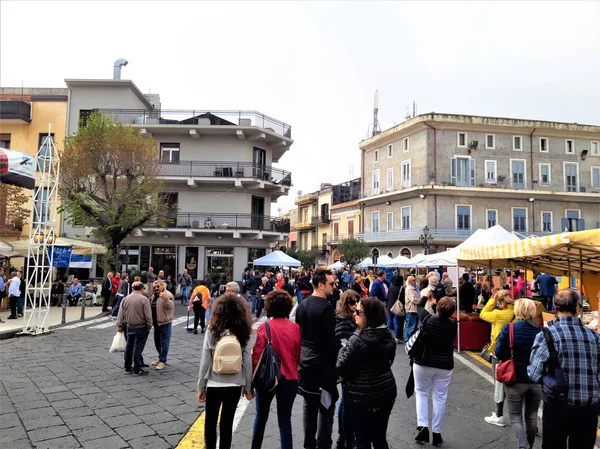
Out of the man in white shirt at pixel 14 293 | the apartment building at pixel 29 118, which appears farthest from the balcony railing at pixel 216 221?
the man in white shirt at pixel 14 293

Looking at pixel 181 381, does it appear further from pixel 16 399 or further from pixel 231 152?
pixel 231 152

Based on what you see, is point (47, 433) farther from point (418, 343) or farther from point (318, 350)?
point (418, 343)

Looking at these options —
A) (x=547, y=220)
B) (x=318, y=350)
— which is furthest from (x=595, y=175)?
(x=318, y=350)

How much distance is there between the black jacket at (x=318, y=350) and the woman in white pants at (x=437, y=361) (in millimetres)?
1141

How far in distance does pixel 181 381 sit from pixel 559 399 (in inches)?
212

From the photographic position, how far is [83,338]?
10.6 meters

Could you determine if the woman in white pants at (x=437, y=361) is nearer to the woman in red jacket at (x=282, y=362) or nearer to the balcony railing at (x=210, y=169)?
the woman in red jacket at (x=282, y=362)

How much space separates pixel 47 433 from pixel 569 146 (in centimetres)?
4257

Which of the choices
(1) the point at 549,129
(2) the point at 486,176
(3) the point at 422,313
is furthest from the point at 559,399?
(1) the point at 549,129

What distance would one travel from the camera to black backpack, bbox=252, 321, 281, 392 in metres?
3.72

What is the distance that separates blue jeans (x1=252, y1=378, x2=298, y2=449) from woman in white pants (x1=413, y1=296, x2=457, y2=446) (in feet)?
4.99

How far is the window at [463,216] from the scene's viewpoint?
34.9 m

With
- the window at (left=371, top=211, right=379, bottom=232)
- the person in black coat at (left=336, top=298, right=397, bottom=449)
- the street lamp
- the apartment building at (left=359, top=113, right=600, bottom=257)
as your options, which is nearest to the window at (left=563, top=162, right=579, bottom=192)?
the apartment building at (left=359, top=113, right=600, bottom=257)

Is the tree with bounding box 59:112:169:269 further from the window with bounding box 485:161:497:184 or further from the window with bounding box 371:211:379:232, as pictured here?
the window with bounding box 485:161:497:184
